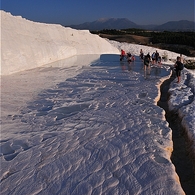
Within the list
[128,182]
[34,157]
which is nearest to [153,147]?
[128,182]

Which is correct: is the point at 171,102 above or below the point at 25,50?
below

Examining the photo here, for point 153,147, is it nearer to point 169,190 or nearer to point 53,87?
point 169,190

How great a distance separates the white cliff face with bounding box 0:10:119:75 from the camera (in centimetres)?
1623

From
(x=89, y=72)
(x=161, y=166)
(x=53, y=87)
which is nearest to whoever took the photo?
(x=161, y=166)

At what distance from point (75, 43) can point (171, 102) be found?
61.1 feet

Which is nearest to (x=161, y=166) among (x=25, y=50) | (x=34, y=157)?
(x=34, y=157)

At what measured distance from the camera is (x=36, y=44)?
19.6 metres

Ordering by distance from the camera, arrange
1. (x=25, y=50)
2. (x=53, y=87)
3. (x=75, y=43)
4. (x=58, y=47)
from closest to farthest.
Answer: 1. (x=53, y=87)
2. (x=25, y=50)
3. (x=58, y=47)
4. (x=75, y=43)

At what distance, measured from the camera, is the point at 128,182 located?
4633mm

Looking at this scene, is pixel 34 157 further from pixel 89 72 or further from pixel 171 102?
pixel 89 72

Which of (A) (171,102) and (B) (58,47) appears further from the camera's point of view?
(B) (58,47)

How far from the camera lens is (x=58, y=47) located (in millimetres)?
22250

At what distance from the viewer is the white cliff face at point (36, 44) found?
1623cm

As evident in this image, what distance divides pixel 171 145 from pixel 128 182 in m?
1.87
